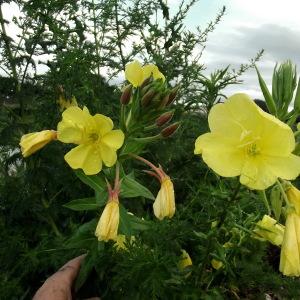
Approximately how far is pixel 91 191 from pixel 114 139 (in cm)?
54

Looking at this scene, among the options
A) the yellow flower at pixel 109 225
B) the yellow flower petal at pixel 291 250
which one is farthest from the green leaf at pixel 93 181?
the yellow flower petal at pixel 291 250

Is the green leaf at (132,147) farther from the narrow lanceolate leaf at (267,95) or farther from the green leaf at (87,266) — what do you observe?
the narrow lanceolate leaf at (267,95)

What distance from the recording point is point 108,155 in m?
1.18

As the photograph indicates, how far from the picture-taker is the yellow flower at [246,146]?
928mm

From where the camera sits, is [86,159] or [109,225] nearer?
[109,225]

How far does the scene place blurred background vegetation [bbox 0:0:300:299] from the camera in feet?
4.01

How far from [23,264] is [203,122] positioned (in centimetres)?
86

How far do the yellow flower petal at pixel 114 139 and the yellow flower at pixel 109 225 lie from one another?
0.14 m

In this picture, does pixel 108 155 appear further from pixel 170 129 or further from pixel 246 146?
pixel 246 146

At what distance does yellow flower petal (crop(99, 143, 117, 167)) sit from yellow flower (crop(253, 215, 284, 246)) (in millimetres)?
377

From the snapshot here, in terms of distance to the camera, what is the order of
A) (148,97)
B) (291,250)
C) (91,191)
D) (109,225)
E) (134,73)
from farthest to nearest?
1. (91,191)
2. (134,73)
3. (148,97)
4. (109,225)
5. (291,250)

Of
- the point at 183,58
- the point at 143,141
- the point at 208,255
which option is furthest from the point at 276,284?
the point at 183,58

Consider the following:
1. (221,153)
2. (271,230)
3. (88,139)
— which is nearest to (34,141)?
(88,139)

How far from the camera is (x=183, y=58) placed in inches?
83.7
